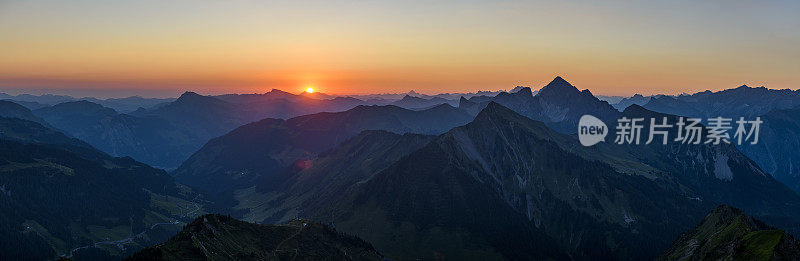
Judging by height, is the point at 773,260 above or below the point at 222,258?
above

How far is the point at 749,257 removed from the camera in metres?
159

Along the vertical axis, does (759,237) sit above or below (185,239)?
above

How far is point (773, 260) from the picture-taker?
145m

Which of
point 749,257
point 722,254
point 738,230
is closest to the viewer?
point 749,257

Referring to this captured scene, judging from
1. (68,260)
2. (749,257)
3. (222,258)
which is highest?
(749,257)

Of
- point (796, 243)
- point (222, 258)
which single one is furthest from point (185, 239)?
point (796, 243)

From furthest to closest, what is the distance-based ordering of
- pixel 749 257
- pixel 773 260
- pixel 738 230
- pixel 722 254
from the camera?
1. pixel 738 230
2. pixel 722 254
3. pixel 749 257
4. pixel 773 260

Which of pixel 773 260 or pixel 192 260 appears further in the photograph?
pixel 192 260

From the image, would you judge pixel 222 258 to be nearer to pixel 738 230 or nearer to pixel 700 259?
pixel 700 259

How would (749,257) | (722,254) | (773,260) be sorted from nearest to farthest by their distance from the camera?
(773,260) → (749,257) → (722,254)

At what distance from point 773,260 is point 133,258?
217104 mm

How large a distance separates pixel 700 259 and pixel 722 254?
801 inches

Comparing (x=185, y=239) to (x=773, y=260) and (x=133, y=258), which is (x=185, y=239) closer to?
(x=133, y=258)

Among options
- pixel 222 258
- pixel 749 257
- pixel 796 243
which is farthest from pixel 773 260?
pixel 222 258
